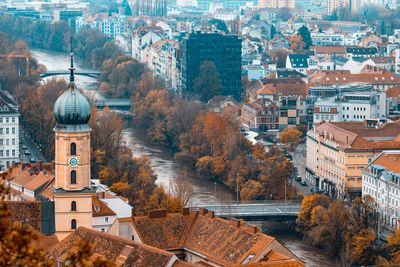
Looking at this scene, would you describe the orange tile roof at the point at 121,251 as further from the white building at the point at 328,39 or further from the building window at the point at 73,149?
the white building at the point at 328,39

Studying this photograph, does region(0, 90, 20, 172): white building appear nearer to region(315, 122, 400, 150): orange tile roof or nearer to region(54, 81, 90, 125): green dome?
region(315, 122, 400, 150): orange tile roof

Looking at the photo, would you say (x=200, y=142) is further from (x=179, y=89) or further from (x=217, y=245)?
(x=217, y=245)

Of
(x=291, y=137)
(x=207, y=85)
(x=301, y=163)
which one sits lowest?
→ (x=301, y=163)

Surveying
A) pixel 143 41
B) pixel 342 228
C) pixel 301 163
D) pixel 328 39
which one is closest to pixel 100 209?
pixel 342 228

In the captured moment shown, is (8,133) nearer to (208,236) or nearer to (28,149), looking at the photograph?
(28,149)

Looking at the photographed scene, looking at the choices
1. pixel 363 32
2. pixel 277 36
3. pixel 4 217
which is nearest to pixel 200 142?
pixel 4 217

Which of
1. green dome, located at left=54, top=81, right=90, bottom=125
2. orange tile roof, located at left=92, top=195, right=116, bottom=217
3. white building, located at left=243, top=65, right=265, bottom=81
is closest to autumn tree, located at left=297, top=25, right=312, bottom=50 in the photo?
white building, located at left=243, top=65, right=265, bottom=81

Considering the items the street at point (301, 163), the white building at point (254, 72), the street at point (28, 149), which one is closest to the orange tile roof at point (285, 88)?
the street at point (301, 163)
